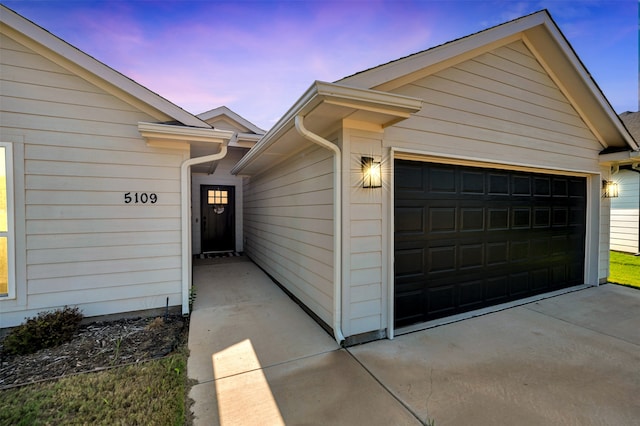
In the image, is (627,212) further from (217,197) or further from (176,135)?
(217,197)

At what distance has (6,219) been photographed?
3.41 meters

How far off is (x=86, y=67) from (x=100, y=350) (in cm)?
330

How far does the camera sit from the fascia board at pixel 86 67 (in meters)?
3.33

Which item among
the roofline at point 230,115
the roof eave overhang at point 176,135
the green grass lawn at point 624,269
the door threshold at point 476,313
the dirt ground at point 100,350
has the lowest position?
the dirt ground at point 100,350

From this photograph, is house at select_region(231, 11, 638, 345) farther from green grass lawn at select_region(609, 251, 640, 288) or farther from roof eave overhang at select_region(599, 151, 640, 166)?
green grass lawn at select_region(609, 251, 640, 288)

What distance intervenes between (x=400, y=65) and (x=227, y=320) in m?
→ 3.89

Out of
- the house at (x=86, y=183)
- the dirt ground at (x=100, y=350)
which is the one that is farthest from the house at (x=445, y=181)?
the dirt ground at (x=100, y=350)

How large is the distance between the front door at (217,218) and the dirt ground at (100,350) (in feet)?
18.1

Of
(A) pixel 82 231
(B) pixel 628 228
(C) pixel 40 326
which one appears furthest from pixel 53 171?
(B) pixel 628 228

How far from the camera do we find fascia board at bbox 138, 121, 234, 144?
361cm

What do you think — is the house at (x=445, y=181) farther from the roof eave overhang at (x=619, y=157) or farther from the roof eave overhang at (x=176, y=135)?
the roof eave overhang at (x=176, y=135)

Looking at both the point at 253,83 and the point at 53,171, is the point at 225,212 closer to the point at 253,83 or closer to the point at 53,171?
the point at 253,83

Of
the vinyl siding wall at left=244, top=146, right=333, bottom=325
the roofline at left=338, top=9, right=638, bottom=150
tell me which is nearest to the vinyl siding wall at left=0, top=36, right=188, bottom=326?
the vinyl siding wall at left=244, top=146, right=333, bottom=325

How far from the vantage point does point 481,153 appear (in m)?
4.09
